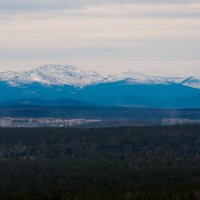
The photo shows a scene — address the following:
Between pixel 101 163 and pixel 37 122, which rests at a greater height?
pixel 37 122

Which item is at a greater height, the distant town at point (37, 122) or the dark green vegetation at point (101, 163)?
the distant town at point (37, 122)

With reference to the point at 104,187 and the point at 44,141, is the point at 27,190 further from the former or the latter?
the point at 44,141

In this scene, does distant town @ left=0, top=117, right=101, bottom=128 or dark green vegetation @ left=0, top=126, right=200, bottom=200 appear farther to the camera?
distant town @ left=0, top=117, right=101, bottom=128

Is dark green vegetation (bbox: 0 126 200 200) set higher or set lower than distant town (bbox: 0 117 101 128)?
lower

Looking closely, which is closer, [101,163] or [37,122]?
[101,163]

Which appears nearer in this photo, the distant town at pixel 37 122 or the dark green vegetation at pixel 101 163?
the dark green vegetation at pixel 101 163

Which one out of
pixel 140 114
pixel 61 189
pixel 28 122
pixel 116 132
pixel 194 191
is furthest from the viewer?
pixel 140 114

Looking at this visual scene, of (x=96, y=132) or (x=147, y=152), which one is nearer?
(x=147, y=152)

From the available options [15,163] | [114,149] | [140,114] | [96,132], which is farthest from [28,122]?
[15,163]
